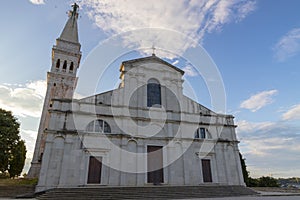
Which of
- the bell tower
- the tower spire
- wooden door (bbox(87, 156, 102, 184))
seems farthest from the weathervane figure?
wooden door (bbox(87, 156, 102, 184))

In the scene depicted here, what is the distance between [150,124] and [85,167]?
252 inches

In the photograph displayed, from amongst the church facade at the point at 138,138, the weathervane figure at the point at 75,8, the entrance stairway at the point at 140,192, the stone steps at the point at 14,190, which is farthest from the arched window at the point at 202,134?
the weathervane figure at the point at 75,8

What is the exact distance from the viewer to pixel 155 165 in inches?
661

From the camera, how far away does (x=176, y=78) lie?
2100 centimetres

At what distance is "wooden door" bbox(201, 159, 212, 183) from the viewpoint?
1748 centimetres

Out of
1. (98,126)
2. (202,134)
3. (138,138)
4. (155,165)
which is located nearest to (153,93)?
(138,138)

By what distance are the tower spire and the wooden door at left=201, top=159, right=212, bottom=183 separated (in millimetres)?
22779

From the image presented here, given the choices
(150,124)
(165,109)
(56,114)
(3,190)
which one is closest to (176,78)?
(165,109)

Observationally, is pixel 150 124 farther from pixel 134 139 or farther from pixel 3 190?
pixel 3 190

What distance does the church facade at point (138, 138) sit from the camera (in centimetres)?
1508

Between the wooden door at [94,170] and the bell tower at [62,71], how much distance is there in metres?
6.89

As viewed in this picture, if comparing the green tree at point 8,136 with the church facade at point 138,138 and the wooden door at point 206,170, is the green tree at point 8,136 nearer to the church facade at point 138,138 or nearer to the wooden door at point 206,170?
the church facade at point 138,138

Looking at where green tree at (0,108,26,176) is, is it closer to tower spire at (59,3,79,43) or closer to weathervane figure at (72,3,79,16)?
tower spire at (59,3,79,43)

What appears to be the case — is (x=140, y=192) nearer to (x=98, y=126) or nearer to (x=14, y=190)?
(x=98, y=126)
